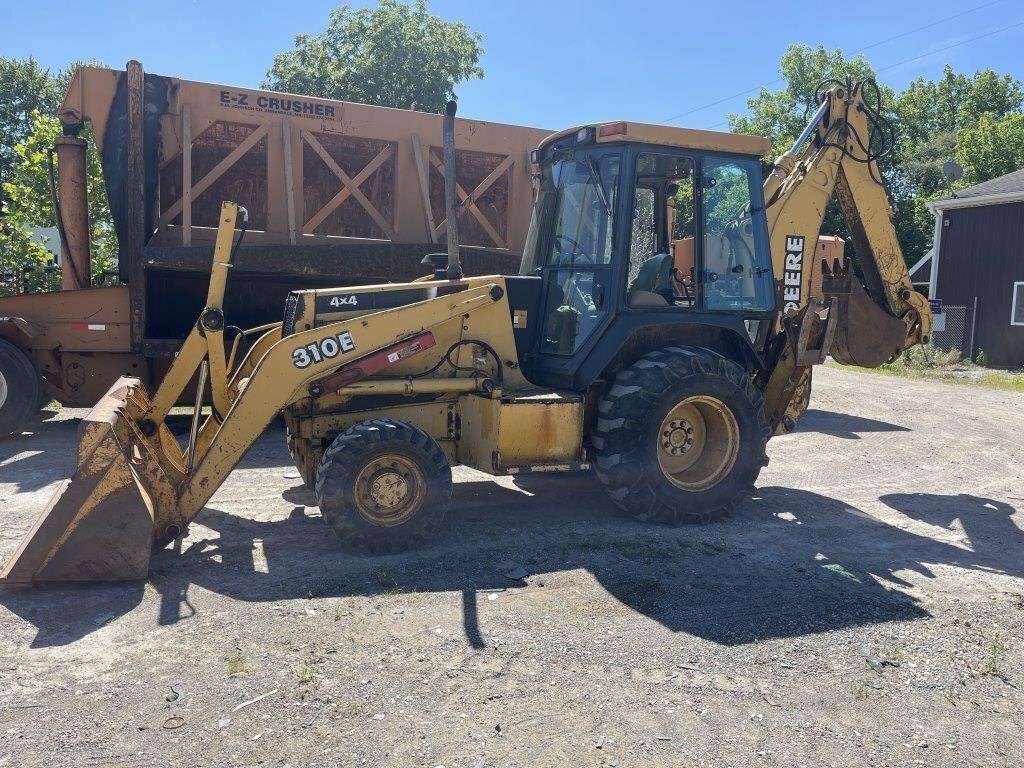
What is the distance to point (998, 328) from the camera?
2178cm

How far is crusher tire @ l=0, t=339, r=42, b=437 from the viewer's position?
9258mm

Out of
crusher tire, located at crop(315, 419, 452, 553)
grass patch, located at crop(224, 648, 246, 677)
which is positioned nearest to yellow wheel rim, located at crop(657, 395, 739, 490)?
crusher tire, located at crop(315, 419, 452, 553)

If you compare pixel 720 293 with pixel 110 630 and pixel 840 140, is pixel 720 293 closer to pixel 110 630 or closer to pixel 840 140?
pixel 840 140

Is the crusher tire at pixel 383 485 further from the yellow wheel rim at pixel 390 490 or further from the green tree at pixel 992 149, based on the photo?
the green tree at pixel 992 149

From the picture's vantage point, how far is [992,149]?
111 feet

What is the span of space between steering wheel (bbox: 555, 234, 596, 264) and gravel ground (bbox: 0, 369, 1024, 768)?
6.34 ft

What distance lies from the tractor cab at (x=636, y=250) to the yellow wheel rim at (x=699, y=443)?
0.59 metres

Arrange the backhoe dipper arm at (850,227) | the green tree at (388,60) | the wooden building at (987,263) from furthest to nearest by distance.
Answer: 1. the green tree at (388,60)
2. the wooden building at (987,263)
3. the backhoe dipper arm at (850,227)

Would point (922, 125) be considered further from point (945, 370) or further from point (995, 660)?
point (995, 660)

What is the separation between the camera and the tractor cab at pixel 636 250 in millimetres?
6070

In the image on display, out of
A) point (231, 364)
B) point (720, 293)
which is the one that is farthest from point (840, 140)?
point (231, 364)

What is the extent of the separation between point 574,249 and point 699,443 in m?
1.77

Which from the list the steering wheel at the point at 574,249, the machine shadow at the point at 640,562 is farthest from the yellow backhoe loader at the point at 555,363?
the machine shadow at the point at 640,562

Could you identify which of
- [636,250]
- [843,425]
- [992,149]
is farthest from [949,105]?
[636,250]
